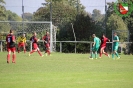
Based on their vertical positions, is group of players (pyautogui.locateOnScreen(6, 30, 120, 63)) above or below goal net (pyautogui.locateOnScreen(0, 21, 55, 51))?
below

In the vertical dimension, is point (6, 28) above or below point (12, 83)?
above

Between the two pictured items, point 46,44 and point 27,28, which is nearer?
point 46,44

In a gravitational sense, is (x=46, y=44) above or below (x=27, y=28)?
below

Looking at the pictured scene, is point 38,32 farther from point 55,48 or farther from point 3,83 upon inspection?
point 3,83

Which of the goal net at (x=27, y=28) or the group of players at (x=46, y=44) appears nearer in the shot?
the group of players at (x=46, y=44)

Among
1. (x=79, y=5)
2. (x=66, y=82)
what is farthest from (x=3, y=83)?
(x=79, y=5)

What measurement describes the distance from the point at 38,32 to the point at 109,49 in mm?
8417

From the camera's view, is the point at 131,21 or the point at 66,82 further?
the point at 131,21

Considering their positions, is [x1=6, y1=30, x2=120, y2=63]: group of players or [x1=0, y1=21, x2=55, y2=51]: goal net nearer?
[x1=6, y1=30, x2=120, y2=63]: group of players

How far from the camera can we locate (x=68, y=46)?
4516 centimetres

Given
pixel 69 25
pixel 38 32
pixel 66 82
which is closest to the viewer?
pixel 66 82

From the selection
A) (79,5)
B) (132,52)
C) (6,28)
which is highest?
(79,5)

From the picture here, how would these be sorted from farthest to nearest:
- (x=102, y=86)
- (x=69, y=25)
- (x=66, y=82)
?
(x=69, y=25) → (x=66, y=82) → (x=102, y=86)

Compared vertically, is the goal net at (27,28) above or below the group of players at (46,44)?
above
